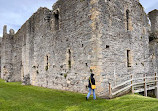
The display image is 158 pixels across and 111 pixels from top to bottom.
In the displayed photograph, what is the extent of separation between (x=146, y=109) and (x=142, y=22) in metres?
9.60

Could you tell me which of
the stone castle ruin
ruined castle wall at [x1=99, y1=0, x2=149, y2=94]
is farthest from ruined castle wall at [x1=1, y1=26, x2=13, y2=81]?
ruined castle wall at [x1=99, y1=0, x2=149, y2=94]

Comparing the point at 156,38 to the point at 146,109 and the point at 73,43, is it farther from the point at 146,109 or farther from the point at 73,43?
the point at 146,109

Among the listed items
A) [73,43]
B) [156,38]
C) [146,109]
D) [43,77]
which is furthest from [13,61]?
[146,109]

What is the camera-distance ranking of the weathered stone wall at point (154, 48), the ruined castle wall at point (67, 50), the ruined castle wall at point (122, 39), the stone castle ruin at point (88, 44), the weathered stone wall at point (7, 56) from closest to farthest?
the stone castle ruin at point (88, 44)
the ruined castle wall at point (122, 39)
the ruined castle wall at point (67, 50)
the weathered stone wall at point (154, 48)
the weathered stone wall at point (7, 56)

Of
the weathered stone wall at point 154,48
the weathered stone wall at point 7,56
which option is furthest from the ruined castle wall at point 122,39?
the weathered stone wall at point 7,56

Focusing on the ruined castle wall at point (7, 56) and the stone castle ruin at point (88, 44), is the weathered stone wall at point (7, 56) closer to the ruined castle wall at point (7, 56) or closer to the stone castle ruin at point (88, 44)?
the ruined castle wall at point (7, 56)

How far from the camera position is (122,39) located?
1147 cm

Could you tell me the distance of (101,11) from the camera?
10.1 meters

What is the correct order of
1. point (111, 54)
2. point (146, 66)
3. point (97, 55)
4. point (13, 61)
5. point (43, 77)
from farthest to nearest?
point (13, 61) < point (43, 77) < point (146, 66) < point (111, 54) < point (97, 55)

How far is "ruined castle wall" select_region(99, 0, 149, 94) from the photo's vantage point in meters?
10.1

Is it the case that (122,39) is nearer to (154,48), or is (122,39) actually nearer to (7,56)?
(154,48)

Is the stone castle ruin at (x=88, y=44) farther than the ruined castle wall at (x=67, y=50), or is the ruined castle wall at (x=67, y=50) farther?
the ruined castle wall at (x=67, y=50)

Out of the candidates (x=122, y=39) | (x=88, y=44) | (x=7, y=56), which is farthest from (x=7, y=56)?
(x=122, y=39)

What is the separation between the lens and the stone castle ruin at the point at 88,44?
9.97 m
